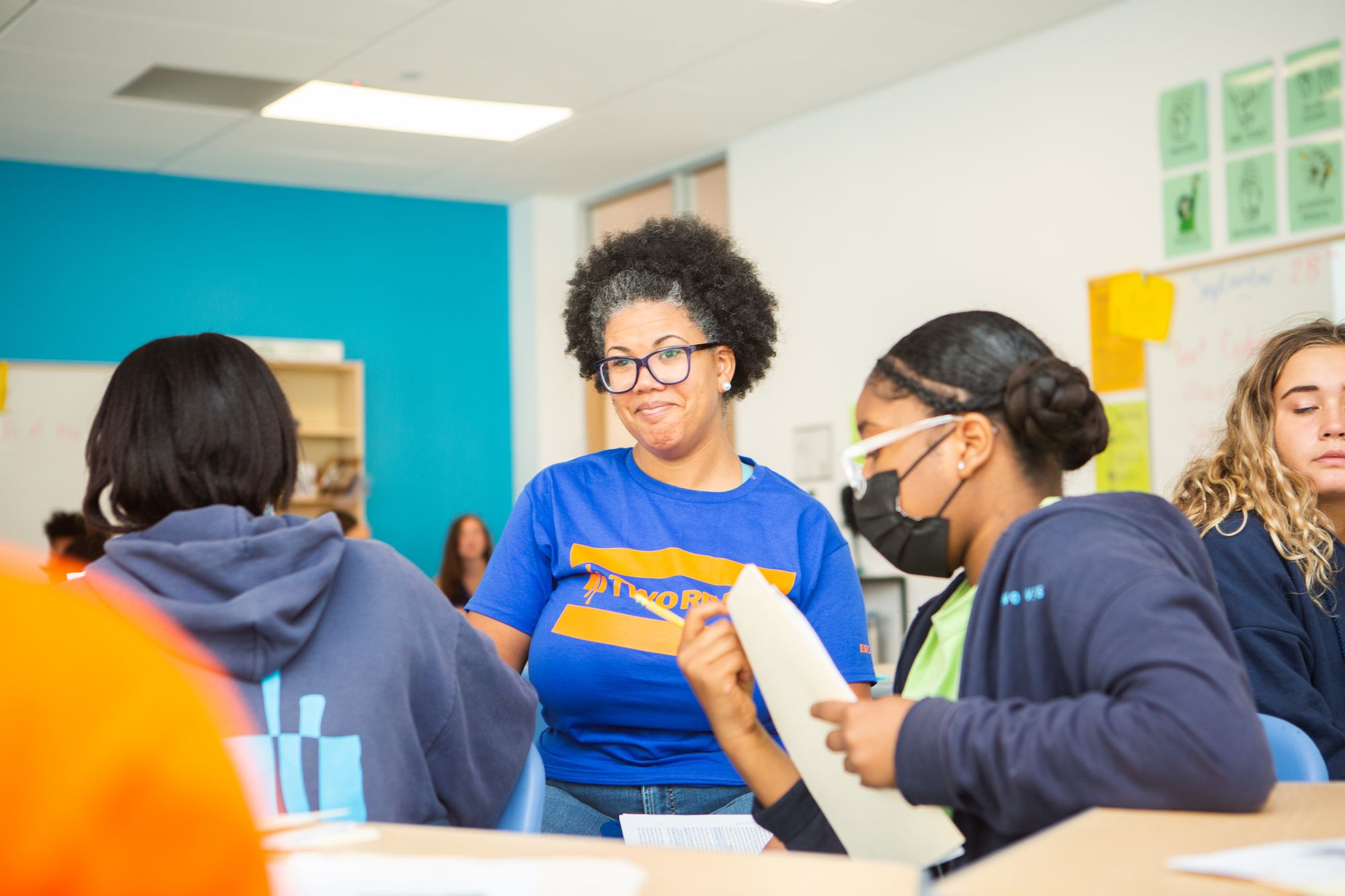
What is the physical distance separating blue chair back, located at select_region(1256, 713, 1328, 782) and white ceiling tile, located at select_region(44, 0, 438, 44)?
145 inches

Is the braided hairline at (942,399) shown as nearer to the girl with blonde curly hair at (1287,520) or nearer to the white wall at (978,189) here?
the girl with blonde curly hair at (1287,520)

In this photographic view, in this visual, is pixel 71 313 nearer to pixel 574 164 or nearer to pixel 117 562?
pixel 574 164

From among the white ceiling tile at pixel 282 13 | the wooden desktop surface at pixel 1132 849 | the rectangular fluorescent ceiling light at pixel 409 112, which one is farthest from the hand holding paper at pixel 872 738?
the rectangular fluorescent ceiling light at pixel 409 112

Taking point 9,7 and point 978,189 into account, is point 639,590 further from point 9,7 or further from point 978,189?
point 9,7

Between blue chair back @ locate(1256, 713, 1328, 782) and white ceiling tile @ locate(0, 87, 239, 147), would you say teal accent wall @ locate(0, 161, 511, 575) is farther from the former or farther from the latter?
blue chair back @ locate(1256, 713, 1328, 782)

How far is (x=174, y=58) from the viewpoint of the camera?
4.91m

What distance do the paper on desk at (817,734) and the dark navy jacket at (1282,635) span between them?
98 cm

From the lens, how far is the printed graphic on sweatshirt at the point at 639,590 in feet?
6.43

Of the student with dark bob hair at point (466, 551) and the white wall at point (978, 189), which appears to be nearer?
the white wall at point (978, 189)

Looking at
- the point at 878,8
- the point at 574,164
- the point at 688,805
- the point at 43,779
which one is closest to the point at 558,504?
the point at 688,805

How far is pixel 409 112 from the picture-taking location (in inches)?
223

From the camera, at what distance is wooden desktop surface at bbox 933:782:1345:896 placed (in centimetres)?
85

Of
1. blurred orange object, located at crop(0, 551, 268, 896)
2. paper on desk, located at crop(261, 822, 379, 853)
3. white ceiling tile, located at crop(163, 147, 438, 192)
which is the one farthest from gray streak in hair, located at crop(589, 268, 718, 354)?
white ceiling tile, located at crop(163, 147, 438, 192)

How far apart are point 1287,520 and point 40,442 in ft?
18.7
